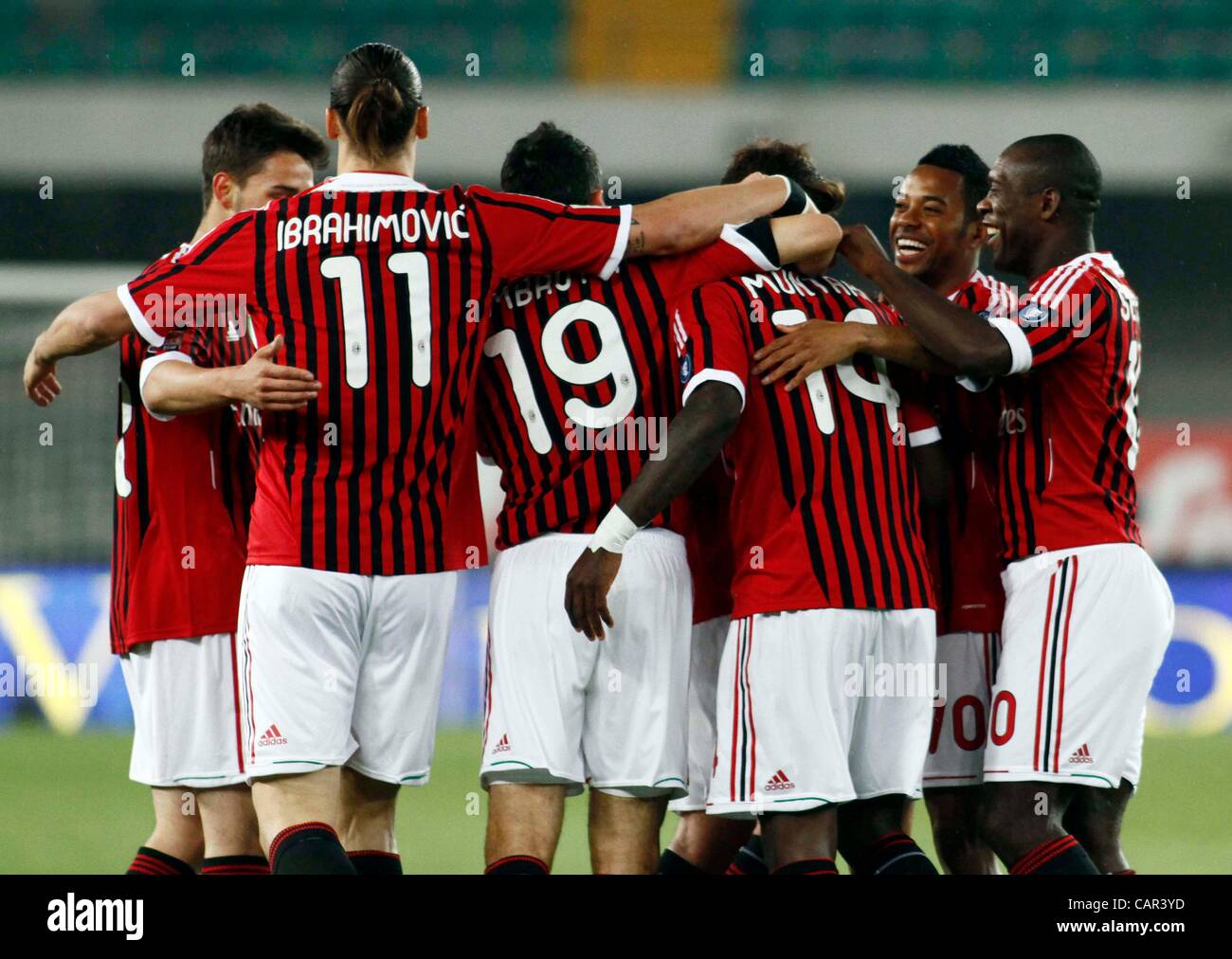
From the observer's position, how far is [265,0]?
49.6 feet

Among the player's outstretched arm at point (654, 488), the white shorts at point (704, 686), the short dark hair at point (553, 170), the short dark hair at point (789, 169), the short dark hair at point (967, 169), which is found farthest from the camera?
the short dark hair at point (967, 169)

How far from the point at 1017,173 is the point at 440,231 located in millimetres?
1501

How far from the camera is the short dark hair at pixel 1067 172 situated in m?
3.97

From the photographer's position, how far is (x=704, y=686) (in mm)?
3986

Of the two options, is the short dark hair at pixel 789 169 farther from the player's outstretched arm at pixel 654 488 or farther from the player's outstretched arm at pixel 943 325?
the player's outstretched arm at pixel 654 488

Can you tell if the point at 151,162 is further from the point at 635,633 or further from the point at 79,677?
the point at 635,633

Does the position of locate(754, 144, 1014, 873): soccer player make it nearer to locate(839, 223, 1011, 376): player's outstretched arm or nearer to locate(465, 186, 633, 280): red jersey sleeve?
locate(839, 223, 1011, 376): player's outstretched arm

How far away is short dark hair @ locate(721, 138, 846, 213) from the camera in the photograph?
161 inches

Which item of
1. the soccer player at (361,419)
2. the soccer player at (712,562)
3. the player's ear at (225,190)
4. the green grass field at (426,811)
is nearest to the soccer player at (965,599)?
the soccer player at (712,562)

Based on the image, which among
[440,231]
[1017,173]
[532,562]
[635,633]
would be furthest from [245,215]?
[1017,173]

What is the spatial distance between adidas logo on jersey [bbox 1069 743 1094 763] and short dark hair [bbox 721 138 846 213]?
1.49 metres

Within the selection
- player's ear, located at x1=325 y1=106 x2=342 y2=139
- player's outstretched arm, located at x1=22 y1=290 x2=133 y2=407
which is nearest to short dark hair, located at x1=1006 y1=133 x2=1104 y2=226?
player's ear, located at x1=325 y1=106 x2=342 y2=139

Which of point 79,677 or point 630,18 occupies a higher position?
point 630,18

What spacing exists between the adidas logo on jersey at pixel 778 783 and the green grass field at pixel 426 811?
3.19 meters
